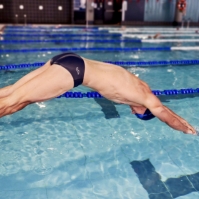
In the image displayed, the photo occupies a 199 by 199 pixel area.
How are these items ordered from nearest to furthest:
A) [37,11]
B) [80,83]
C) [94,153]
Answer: [80,83] → [94,153] → [37,11]

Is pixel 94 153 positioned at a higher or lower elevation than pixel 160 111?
lower

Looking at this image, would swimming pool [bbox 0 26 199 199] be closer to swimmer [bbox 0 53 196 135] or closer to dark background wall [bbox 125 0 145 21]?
swimmer [bbox 0 53 196 135]

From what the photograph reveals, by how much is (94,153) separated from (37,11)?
697 inches

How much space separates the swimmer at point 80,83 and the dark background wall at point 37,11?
17.9m

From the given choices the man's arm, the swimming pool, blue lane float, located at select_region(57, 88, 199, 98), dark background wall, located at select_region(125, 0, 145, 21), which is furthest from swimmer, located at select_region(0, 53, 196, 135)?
dark background wall, located at select_region(125, 0, 145, 21)

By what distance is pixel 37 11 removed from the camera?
1909 centimetres

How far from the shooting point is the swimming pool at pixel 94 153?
8.96 feet

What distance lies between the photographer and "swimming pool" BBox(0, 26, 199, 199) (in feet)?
8.96

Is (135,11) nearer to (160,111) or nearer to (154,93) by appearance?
(154,93)

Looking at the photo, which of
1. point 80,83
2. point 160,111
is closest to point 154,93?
point 160,111

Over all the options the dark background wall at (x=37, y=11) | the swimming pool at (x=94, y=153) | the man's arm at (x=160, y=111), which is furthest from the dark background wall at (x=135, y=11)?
the man's arm at (x=160, y=111)

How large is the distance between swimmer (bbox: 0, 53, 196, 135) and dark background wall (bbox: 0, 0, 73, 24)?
17.9m

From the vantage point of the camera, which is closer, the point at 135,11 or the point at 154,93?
the point at 154,93

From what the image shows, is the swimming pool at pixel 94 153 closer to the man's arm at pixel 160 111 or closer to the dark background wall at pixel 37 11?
the man's arm at pixel 160 111
